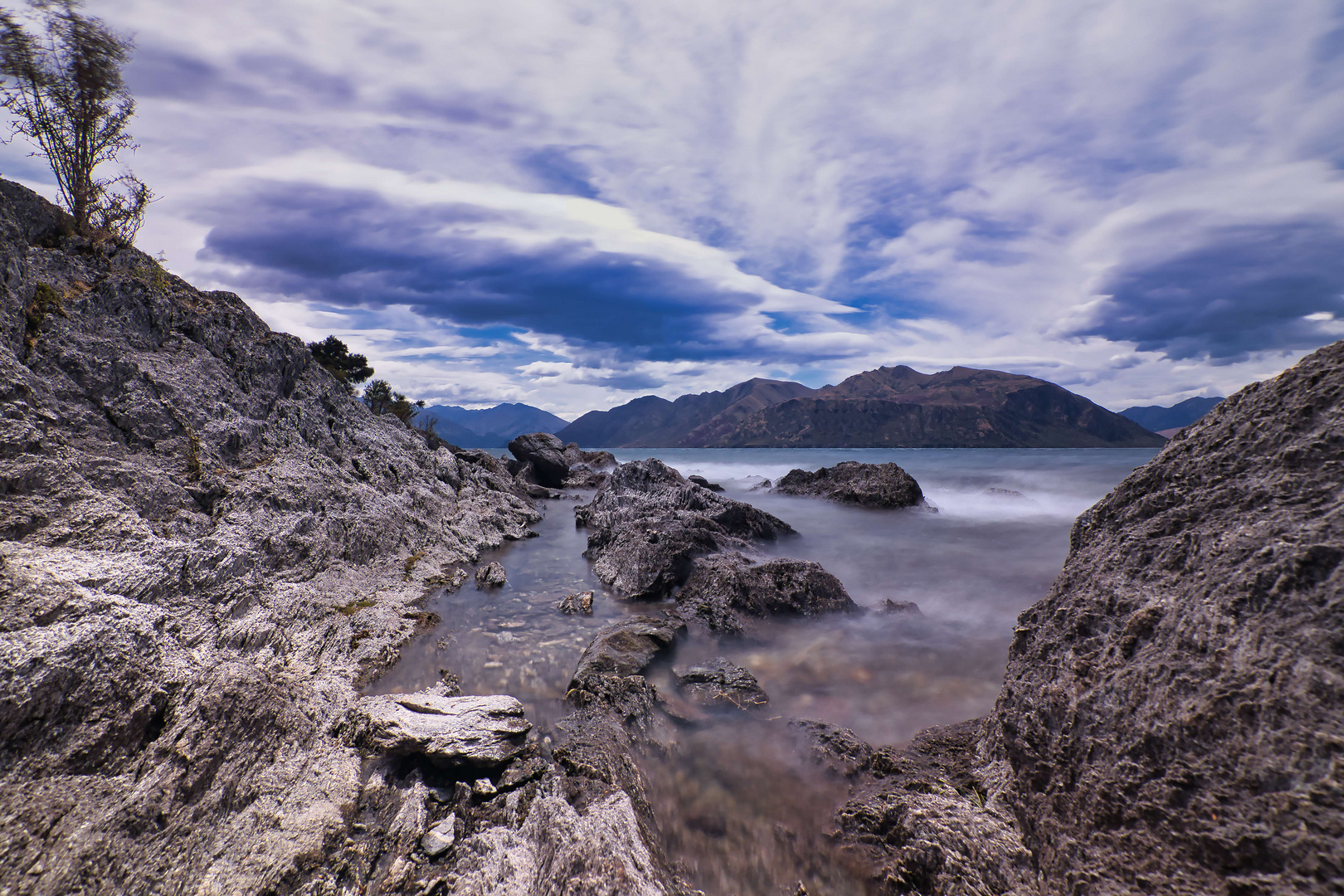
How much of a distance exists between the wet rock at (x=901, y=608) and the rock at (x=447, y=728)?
7.39 meters

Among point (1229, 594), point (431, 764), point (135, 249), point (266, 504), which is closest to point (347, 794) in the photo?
point (431, 764)

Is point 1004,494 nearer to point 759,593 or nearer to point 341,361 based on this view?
point 759,593

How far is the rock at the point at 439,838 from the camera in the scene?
11.8 feet

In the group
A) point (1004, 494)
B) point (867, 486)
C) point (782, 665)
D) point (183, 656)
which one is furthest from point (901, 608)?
point (1004, 494)

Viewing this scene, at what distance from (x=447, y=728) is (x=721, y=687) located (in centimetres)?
344

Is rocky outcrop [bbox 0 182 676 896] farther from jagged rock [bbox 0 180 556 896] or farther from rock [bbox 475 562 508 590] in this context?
rock [bbox 475 562 508 590]

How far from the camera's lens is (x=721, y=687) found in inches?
265

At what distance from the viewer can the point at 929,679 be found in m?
7.11

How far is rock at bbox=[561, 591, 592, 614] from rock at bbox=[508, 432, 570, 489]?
27714mm

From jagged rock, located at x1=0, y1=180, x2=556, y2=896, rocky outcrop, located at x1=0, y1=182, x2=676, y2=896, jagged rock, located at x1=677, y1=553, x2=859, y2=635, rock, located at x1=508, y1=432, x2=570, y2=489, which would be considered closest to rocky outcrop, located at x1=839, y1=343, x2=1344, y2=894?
rocky outcrop, located at x1=0, y1=182, x2=676, y2=896

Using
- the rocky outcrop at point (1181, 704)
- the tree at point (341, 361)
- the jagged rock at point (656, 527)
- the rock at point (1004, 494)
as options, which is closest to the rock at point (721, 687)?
the rocky outcrop at point (1181, 704)

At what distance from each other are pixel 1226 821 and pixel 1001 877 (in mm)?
1439

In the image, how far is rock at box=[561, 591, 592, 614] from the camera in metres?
10.0

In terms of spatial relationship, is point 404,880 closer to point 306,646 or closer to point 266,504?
point 306,646
